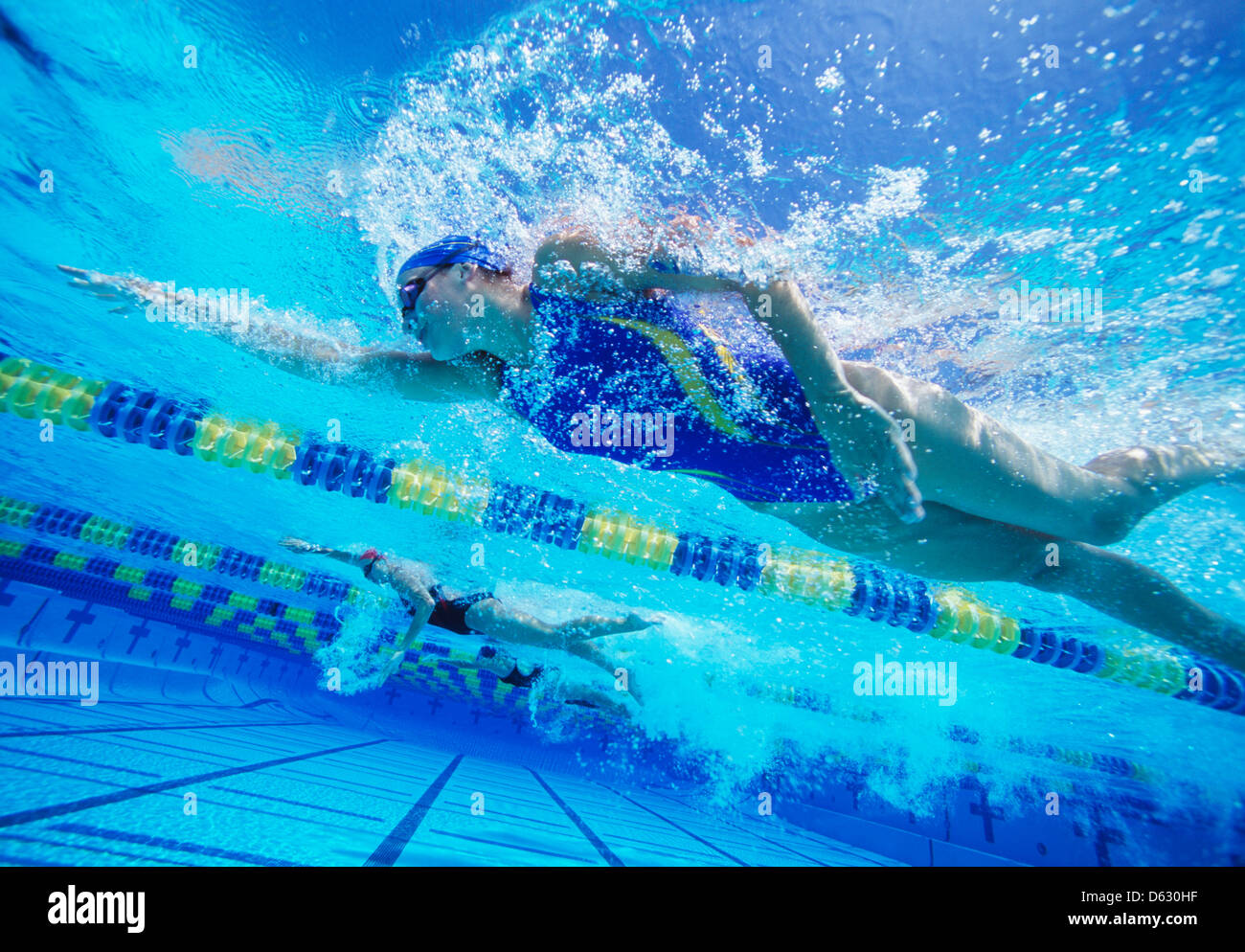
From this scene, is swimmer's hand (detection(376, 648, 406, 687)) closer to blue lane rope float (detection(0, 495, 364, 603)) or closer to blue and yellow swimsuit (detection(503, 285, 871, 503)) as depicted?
blue lane rope float (detection(0, 495, 364, 603))

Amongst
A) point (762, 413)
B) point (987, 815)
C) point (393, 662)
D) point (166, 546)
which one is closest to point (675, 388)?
point (762, 413)

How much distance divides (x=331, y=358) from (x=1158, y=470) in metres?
4.45

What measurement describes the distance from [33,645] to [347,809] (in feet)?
31.3

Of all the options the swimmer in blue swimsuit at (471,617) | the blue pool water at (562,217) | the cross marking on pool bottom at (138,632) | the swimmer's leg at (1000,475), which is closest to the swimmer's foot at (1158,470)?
the swimmer's leg at (1000,475)

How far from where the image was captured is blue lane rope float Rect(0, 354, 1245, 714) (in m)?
3.64

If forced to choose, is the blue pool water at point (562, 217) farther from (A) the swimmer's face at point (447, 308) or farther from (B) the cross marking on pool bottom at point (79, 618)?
(B) the cross marking on pool bottom at point (79, 618)

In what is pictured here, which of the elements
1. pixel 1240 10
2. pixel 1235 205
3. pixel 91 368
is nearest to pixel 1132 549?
pixel 1235 205

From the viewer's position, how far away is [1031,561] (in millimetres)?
2695

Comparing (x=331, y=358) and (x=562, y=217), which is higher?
(x=562, y=217)

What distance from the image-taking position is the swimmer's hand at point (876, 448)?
183 centimetres

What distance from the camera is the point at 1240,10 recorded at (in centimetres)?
195

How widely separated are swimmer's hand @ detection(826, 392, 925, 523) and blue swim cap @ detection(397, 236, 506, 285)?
1612 millimetres

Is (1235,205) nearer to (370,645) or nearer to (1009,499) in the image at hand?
(1009,499)

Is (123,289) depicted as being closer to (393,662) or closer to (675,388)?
(675,388)
